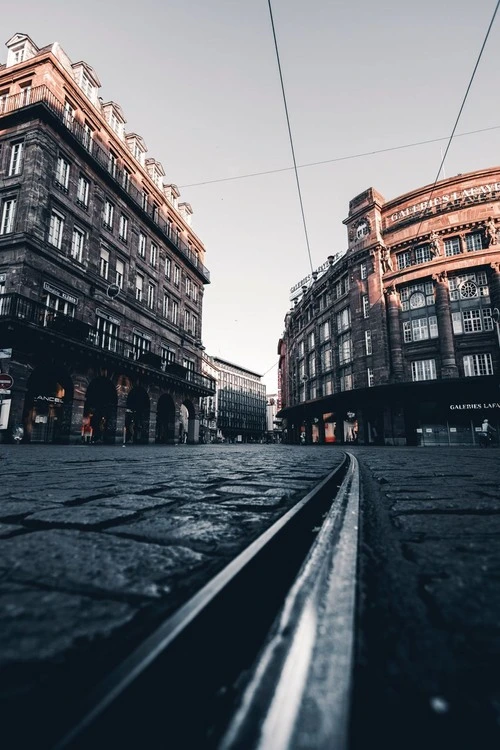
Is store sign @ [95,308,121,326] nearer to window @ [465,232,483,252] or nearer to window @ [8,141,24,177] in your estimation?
window @ [8,141,24,177]

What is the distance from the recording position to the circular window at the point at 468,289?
25.2 meters

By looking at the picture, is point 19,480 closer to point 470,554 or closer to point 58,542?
point 58,542

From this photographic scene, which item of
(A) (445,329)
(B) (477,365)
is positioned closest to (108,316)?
(A) (445,329)

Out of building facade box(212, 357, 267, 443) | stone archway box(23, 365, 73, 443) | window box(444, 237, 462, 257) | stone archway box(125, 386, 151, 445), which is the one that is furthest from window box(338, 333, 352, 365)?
building facade box(212, 357, 267, 443)

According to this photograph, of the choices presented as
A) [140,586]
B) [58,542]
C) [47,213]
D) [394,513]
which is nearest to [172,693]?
[140,586]

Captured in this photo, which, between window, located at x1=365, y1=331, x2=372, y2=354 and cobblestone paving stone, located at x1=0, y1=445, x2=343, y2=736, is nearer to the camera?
cobblestone paving stone, located at x1=0, y1=445, x2=343, y2=736

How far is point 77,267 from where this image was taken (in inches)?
717

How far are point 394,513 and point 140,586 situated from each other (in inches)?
50.8

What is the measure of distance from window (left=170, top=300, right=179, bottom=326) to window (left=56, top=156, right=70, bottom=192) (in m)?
10.8

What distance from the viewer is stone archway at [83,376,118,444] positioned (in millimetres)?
19734

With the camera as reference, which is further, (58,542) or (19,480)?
(19,480)

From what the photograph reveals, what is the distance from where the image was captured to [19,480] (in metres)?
3.15

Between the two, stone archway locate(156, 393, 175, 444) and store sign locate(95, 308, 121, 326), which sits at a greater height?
store sign locate(95, 308, 121, 326)

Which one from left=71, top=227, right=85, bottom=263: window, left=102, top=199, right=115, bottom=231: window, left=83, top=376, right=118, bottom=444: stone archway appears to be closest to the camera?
left=71, top=227, right=85, bottom=263: window
